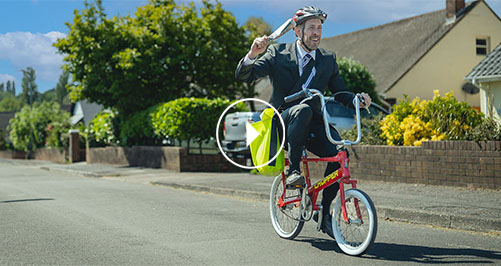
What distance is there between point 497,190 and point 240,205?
4.17 metres

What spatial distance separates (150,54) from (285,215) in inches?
595

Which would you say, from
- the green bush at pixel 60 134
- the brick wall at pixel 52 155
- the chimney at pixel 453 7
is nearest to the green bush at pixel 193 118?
the chimney at pixel 453 7

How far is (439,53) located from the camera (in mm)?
26766

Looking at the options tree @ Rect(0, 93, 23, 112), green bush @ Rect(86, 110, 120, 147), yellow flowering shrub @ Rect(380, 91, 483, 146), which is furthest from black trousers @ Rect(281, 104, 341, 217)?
tree @ Rect(0, 93, 23, 112)

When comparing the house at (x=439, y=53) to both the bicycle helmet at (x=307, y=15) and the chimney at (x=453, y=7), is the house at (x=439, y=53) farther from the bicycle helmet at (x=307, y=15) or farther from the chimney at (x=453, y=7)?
the bicycle helmet at (x=307, y=15)

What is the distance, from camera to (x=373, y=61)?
96.1ft

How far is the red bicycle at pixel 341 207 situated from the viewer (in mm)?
4621

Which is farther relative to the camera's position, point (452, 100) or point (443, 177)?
point (452, 100)

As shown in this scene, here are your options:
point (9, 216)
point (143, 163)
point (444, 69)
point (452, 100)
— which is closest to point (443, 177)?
point (452, 100)

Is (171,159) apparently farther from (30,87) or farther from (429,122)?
(30,87)

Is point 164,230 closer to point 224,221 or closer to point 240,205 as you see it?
point 224,221

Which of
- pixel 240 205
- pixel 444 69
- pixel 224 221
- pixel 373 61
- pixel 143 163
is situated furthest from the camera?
pixel 373 61

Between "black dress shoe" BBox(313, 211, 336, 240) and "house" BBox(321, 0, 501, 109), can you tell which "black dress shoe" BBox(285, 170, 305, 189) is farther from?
"house" BBox(321, 0, 501, 109)

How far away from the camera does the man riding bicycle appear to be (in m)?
5.09
